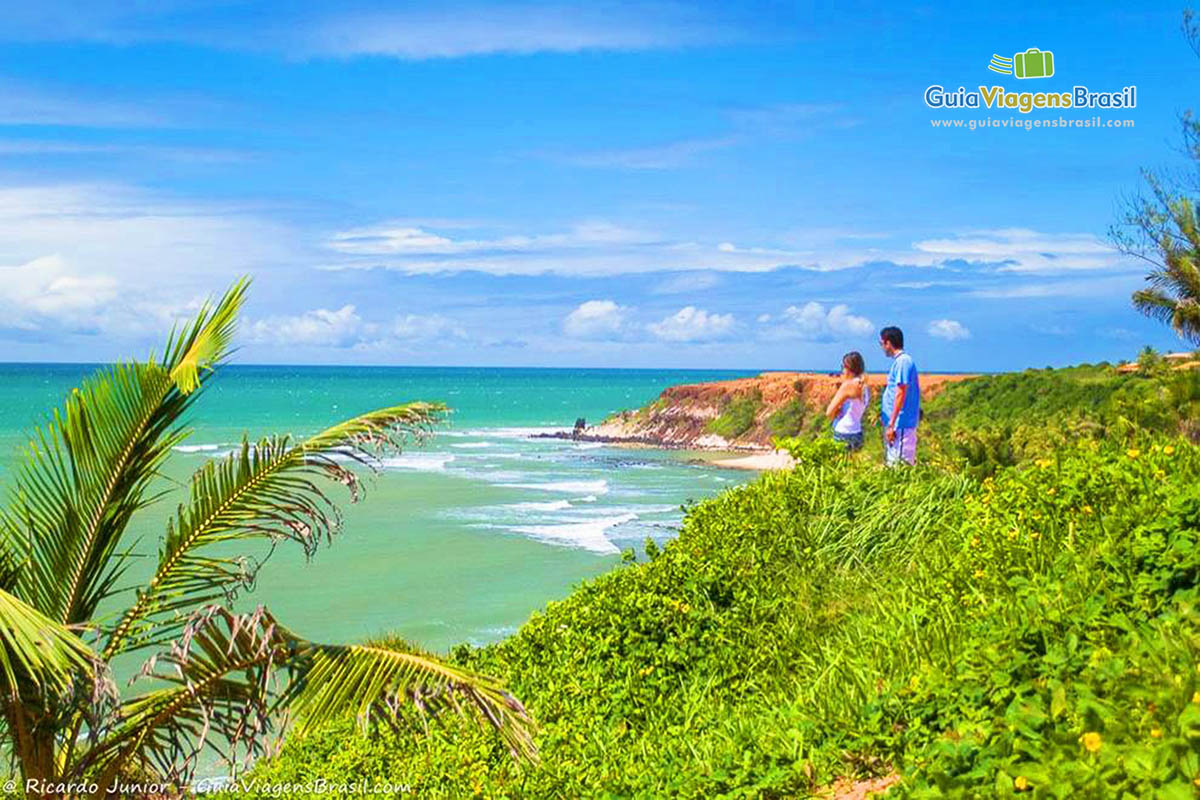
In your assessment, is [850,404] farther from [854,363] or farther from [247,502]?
[247,502]

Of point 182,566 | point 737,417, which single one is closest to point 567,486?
point 737,417

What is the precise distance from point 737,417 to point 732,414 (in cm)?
66

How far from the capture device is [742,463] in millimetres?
45500

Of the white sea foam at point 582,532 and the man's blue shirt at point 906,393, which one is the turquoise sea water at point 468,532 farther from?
Answer: the man's blue shirt at point 906,393

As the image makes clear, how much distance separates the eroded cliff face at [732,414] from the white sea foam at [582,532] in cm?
2146

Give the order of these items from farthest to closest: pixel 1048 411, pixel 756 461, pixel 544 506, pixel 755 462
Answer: pixel 756 461, pixel 755 462, pixel 1048 411, pixel 544 506

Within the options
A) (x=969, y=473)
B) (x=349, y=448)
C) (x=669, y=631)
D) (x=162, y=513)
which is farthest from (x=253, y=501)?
(x=162, y=513)

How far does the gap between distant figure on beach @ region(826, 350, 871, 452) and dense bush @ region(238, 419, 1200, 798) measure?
0.59 meters

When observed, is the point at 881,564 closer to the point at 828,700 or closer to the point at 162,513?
the point at 828,700

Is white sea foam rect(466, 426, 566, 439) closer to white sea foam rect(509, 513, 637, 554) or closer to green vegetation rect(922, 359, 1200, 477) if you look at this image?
green vegetation rect(922, 359, 1200, 477)

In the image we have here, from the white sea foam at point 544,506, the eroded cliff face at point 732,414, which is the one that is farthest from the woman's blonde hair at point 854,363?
the eroded cliff face at point 732,414

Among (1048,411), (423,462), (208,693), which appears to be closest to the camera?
(208,693)

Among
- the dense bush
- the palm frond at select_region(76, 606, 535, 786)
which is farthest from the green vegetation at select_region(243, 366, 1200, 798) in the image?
the palm frond at select_region(76, 606, 535, 786)

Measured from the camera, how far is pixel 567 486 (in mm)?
37750
